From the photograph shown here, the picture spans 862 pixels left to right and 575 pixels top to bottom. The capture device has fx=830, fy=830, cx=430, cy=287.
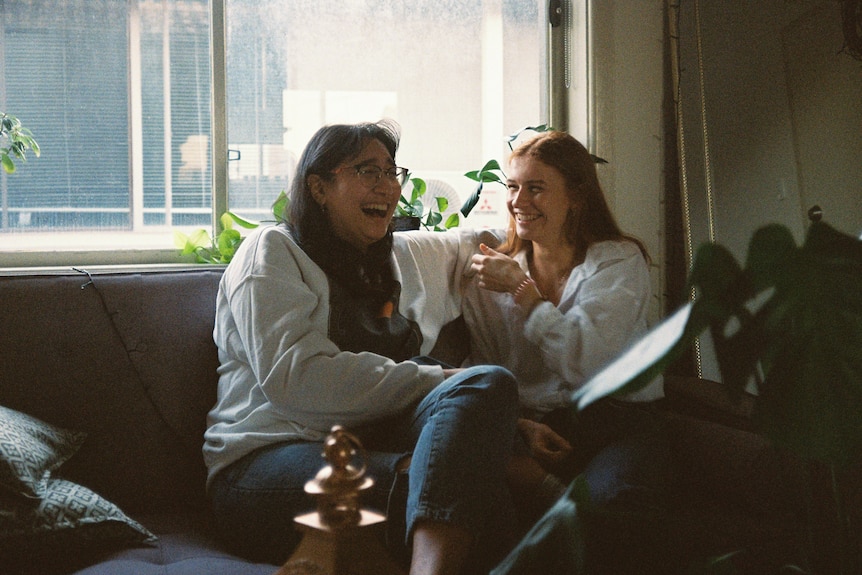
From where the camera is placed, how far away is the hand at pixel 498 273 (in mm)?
2047

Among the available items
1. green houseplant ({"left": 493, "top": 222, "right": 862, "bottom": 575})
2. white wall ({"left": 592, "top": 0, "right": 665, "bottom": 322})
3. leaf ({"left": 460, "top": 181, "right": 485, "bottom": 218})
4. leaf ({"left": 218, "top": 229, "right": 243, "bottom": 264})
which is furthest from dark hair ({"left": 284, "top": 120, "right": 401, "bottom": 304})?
green houseplant ({"left": 493, "top": 222, "right": 862, "bottom": 575})

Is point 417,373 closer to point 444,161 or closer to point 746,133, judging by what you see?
point 444,161

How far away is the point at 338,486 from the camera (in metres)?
0.82

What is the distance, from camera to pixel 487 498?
4.69 ft

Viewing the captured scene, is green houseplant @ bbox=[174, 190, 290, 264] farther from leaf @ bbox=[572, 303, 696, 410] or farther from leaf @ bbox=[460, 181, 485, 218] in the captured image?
leaf @ bbox=[572, 303, 696, 410]

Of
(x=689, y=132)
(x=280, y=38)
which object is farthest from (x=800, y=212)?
(x=280, y=38)

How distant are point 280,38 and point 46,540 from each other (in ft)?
5.66

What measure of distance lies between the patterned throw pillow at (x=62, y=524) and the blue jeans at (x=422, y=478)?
0.64 ft

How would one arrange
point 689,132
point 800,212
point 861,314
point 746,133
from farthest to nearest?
1. point 689,132
2. point 746,133
3. point 800,212
4. point 861,314

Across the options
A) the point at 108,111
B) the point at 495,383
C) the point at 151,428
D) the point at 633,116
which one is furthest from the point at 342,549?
the point at 633,116

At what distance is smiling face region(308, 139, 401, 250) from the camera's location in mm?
1979

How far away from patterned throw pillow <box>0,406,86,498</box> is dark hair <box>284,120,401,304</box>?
0.66 metres

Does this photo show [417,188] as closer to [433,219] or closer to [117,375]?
[433,219]

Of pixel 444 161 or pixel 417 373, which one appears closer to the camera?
pixel 417 373
